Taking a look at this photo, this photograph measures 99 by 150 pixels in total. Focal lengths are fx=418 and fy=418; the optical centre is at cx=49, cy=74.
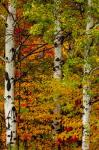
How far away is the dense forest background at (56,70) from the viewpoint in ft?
42.2

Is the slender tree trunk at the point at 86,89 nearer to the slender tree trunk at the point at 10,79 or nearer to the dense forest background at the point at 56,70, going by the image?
the dense forest background at the point at 56,70

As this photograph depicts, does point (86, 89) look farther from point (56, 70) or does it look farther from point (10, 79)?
point (10, 79)

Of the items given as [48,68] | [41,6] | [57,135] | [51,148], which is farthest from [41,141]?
[41,6]

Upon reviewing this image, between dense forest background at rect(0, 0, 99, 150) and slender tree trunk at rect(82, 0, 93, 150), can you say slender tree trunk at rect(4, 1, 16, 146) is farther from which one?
slender tree trunk at rect(82, 0, 93, 150)

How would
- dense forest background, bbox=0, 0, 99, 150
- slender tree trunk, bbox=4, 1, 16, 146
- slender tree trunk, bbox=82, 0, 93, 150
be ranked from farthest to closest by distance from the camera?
slender tree trunk, bbox=4, 1, 16, 146 → dense forest background, bbox=0, 0, 99, 150 → slender tree trunk, bbox=82, 0, 93, 150

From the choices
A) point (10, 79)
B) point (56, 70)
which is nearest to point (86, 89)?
point (56, 70)

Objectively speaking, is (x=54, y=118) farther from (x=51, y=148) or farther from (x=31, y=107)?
(x=51, y=148)

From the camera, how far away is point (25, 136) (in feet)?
58.4

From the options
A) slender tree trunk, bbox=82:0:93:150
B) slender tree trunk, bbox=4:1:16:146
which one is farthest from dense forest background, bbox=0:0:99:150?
slender tree trunk, bbox=4:1:16:146

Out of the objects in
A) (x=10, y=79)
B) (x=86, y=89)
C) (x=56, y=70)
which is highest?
(x=56, y=70)

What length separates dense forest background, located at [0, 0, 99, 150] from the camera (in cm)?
1287

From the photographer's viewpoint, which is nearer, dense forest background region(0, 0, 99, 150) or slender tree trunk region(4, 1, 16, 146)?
dense forest background region(0, 0, 99, 150)

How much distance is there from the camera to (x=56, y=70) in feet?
47.9

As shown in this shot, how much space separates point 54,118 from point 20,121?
3181 mm
